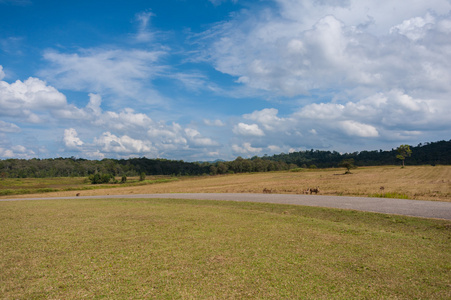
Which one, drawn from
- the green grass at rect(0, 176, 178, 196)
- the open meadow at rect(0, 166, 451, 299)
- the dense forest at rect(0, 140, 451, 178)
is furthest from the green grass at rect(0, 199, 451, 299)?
the dense forest at rect(0, 140, 451, 178)

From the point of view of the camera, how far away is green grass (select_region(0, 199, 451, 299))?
5.95m

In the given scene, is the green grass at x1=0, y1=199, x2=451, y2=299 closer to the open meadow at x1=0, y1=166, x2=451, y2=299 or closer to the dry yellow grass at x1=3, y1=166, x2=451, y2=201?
the open meadow at x1=0, y1=166, x2=451, y2=299

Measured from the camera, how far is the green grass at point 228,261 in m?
5.95

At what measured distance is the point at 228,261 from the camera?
25.5ft

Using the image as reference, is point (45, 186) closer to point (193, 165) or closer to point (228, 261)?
point (228, 261)

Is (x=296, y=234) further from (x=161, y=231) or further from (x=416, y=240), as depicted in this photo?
(x=161, y=231)

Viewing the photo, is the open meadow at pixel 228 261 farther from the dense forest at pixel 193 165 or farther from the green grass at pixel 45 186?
the dense forest at pixel 193 165

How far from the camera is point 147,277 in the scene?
668 centimetres

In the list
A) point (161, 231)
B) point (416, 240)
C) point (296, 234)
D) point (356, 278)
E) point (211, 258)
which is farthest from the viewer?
point (161, 231)

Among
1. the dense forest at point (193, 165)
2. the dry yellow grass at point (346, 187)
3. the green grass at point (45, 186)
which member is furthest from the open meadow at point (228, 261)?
the dense forest at point (193, 165)

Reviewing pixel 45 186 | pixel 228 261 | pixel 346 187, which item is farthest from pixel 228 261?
pixel 45 186

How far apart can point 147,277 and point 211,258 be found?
2.08 m

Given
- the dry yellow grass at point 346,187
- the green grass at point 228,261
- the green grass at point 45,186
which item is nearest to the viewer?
the green grass at point 228,261

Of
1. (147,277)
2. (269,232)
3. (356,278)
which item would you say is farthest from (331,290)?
(269,232)
